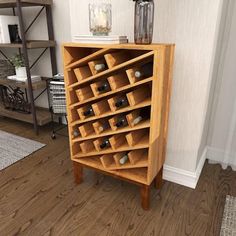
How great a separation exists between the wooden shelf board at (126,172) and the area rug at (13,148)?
0.79 meters

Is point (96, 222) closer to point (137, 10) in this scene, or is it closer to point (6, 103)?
point (137, 10)

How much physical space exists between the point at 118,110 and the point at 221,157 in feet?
3.77

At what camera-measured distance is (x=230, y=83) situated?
177 centimetres

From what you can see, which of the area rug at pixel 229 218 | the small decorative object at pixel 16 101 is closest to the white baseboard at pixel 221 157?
the area rug at pixel 229 218

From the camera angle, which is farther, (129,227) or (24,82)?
(24,82)

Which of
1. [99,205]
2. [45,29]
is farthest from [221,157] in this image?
[45,29]

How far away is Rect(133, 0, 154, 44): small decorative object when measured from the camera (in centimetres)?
133

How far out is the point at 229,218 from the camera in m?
1.44

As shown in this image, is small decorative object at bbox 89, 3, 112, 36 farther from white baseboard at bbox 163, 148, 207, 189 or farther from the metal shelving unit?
white baseboard at bbox 163, 148, 207, 189

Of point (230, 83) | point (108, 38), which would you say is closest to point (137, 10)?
point (108, 38)

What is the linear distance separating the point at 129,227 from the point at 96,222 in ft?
0.68

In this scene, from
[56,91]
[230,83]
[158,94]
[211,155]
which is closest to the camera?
[158,94]

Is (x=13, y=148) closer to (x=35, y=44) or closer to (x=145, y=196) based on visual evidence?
(x=35, y=44)

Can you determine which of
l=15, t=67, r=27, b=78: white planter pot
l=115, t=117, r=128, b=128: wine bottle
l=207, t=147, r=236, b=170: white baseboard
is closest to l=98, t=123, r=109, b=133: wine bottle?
l=115, t=117, r=128, b=128: wine bottle
